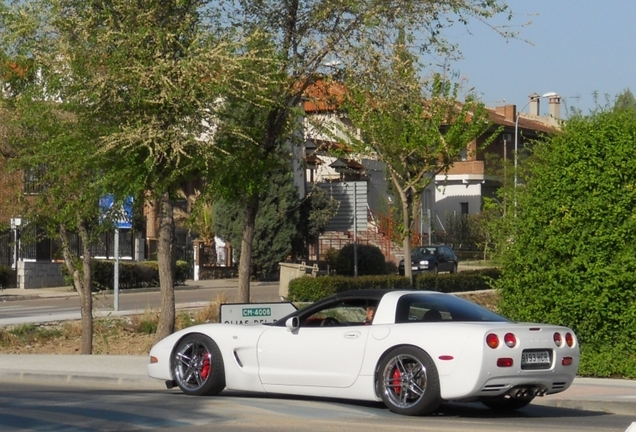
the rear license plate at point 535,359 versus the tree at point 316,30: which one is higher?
the tree at point 316,30

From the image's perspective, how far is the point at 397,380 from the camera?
33.4 feet

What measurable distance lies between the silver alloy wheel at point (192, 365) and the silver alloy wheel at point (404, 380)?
2.26m

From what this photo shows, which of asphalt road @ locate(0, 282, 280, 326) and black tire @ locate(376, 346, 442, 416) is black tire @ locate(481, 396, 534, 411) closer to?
black tire @ locate(376, 346, 442, 416)

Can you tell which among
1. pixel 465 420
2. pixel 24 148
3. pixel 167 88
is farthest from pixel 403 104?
pixel 465 420

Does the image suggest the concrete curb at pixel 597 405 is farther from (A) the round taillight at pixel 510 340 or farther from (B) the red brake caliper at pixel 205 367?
(B) the red brake caliper at pixel 205 367

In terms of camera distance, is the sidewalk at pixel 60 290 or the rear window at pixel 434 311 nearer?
the rear window at pixel 434 311

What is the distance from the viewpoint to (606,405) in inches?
435

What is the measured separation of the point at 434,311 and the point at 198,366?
2780 mm

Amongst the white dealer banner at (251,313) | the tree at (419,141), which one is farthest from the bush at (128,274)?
the white dealer banner at (251,313)

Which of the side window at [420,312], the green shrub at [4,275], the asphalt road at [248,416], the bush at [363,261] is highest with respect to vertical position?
the bush at [363,261]

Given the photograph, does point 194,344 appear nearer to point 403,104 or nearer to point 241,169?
point 241,169

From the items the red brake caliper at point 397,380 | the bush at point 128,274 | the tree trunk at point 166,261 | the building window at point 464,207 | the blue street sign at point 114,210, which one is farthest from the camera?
the building window at point 464,207

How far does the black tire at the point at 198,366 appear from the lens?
11.4 metres

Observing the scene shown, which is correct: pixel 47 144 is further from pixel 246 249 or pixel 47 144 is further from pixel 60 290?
pixel 60 290
